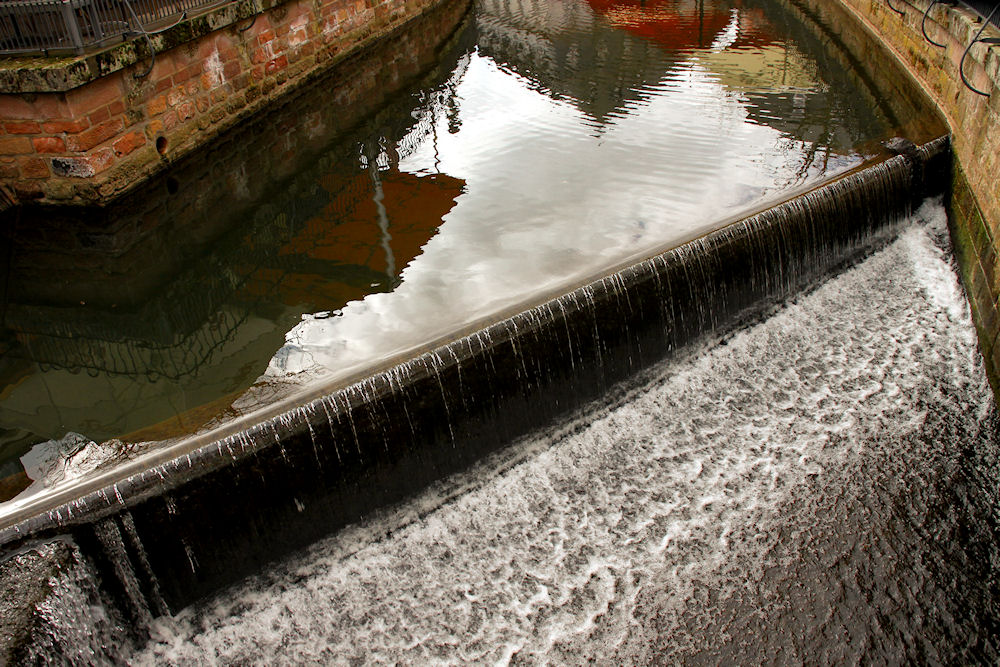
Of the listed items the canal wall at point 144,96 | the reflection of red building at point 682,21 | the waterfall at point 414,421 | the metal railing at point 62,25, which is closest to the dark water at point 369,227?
the canal wall at point 144,96

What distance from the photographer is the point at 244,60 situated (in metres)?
9.38

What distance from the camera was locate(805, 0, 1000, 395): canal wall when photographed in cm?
569

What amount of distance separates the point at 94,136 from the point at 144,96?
839 millimetres

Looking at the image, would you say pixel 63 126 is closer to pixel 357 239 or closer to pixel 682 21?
pixel 357 239

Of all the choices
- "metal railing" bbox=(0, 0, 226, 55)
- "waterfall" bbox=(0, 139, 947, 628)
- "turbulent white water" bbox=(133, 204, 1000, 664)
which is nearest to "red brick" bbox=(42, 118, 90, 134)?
"metal railing" bbox=(0, 0, 226, 55)

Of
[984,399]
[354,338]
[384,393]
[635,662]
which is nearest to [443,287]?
[354,338]

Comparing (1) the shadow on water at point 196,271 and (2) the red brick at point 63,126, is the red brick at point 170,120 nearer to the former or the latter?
(1) the shadow on water at point 196,271

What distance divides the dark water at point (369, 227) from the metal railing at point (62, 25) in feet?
4.53

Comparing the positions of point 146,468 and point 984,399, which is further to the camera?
point 984,399

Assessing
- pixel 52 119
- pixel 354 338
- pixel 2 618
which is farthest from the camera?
pixel 52 119

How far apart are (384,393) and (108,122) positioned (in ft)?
15.1

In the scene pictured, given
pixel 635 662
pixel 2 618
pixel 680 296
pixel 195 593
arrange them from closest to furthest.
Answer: pixel 2 618
pixel 635 662
pixel 195 593
pixel 680 296

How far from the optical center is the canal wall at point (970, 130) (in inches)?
224

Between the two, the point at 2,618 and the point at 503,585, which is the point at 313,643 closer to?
the point at 503,585
